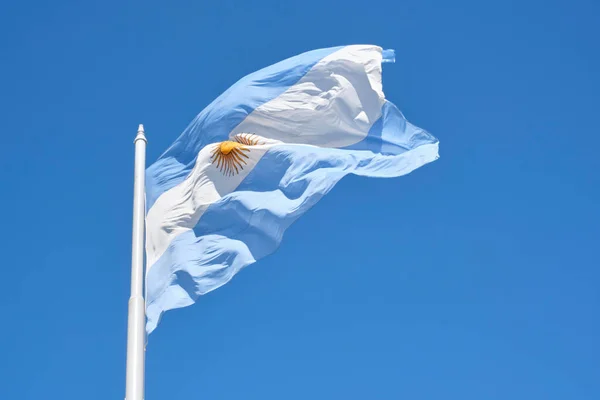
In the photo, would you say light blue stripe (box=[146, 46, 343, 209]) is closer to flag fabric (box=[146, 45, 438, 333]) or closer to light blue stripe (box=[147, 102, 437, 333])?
flag fabric (box=[146, 45, 438, 333])

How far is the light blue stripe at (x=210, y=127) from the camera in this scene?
19.7 m

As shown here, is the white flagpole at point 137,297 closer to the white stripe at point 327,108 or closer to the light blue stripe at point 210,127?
the light blue stripe at point 210,127

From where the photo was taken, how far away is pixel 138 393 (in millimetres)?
15648

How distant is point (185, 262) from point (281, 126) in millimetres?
3448

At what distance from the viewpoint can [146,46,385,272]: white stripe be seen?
19.5m

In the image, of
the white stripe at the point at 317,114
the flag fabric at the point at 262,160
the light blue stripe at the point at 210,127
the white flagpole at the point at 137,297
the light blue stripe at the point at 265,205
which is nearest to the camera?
the white flagpole at the point at 137,297

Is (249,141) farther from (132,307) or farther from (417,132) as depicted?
(132,307)

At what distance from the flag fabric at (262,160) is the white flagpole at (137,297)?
108 cm

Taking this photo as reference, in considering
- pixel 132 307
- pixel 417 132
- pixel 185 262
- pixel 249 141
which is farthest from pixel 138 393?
pixel 417 132

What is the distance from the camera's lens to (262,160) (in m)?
19.7

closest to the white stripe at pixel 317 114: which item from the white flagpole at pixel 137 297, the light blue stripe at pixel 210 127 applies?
the light blue stripe at pixel 210 127

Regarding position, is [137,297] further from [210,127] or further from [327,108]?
[327,108]

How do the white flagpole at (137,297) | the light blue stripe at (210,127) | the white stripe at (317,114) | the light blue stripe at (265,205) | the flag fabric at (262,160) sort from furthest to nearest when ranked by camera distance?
the light blue stripe at (210,127)
the white stripe at (317,114)
the flag fabric at (262,160)
the light blue stripe at (265,205)
the white flagpole at (137,297)

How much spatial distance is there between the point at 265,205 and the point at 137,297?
3.35m
